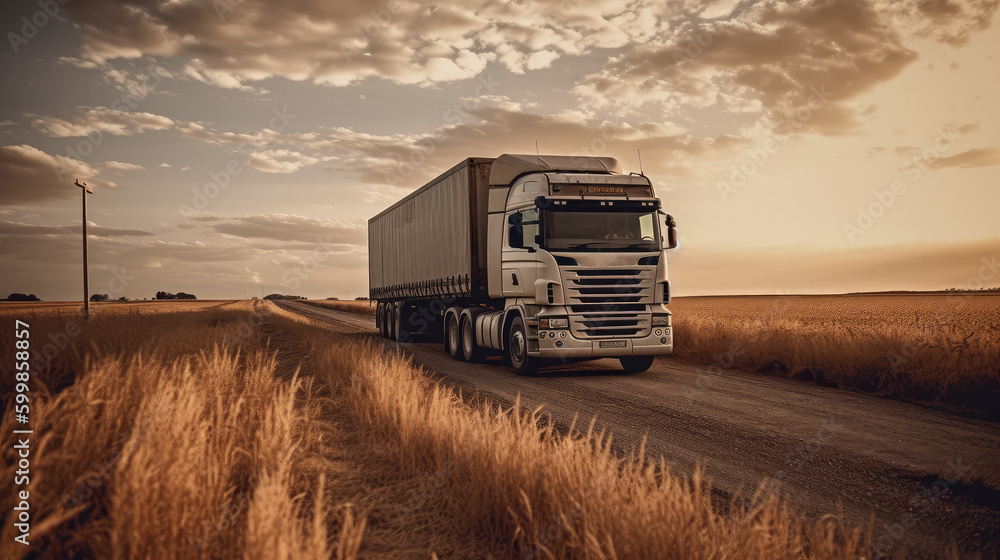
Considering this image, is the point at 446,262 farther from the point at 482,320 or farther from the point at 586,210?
the point at 586,210

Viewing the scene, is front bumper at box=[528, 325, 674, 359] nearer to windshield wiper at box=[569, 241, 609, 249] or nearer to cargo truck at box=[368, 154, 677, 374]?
cargo truck at box=[368, 154, 677, 374]

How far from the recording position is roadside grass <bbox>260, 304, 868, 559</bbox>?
2789 mm

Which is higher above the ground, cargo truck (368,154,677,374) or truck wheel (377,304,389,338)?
cargo truck (368,154,677,374)

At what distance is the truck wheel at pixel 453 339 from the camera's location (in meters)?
15.3

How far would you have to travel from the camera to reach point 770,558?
2.77 metres

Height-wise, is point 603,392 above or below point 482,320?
below

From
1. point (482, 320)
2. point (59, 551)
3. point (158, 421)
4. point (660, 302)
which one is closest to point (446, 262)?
point (482, 320)

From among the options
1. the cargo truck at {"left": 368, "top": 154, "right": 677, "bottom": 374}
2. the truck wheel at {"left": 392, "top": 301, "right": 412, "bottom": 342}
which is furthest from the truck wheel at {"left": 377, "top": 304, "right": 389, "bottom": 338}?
the cargo truck at {"left": 368, "top": 154, "right": 677, "bottom": 374}

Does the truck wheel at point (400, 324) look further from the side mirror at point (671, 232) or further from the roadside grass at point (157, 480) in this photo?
the roadside grass at point (157, 480)

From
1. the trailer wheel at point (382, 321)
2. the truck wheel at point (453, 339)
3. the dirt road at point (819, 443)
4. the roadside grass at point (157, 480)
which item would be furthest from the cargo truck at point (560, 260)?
the trailer wheel at point (382, 321)

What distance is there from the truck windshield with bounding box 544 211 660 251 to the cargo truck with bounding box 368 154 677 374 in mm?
21

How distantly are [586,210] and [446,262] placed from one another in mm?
5042

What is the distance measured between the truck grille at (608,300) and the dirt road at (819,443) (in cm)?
109

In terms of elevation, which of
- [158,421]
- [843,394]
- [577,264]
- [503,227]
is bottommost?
[843,394]
